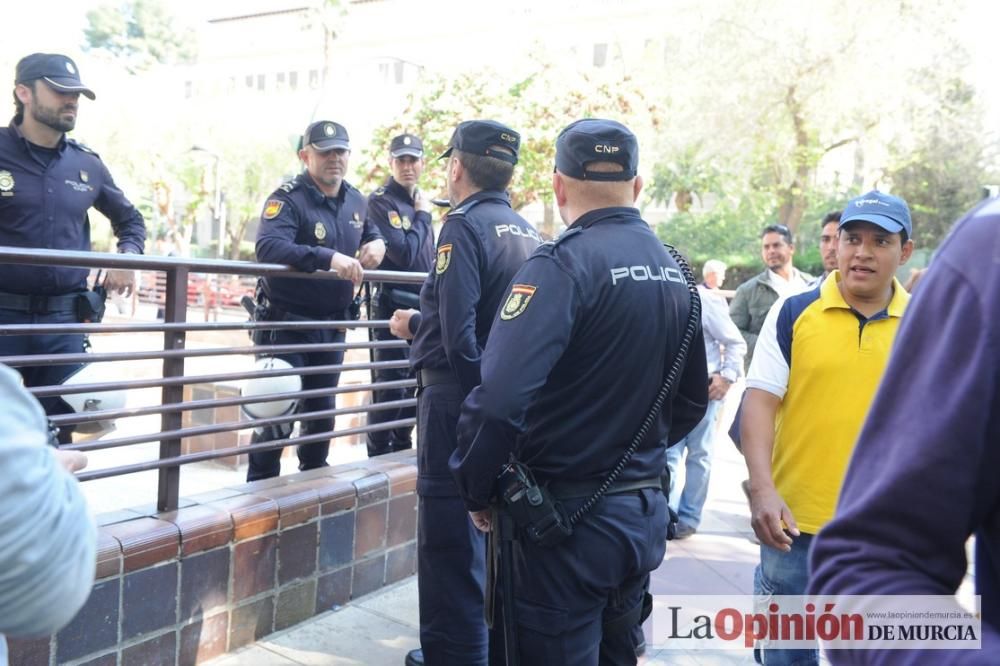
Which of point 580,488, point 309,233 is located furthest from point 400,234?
point 580,488

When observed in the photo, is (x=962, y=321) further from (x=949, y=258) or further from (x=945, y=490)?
(x=945, y=490)

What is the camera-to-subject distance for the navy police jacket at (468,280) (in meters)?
3.23

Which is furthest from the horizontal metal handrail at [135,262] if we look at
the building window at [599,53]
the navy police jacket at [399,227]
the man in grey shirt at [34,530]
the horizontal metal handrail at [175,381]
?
the building window at [599,53]

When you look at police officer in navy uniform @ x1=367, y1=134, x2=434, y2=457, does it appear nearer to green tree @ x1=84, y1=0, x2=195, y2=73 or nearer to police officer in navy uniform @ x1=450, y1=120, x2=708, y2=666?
police officer in navy uniform @ x1=450, y1=120, x2=708, y2=666

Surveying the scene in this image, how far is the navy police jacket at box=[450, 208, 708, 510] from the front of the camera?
2.38 metres

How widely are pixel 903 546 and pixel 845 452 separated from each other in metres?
2.02

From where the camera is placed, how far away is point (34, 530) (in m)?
1.08

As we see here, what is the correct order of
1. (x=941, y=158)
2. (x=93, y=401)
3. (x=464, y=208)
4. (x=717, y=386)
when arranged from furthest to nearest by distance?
(x=941, y=158)
(x=717, y=386)
(x=93, y=401)
(x=464, y=208)

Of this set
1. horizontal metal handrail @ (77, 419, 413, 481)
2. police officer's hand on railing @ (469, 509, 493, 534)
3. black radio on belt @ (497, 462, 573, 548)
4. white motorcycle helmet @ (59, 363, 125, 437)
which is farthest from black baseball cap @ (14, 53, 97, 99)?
black radio on belt @ (497, 462, 573, 548)

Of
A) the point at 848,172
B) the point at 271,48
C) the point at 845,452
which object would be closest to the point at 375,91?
the point at 271,48

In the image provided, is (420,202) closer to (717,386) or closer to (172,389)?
(717,386)

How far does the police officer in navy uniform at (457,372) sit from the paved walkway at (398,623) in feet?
2.10

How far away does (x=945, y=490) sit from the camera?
964mm

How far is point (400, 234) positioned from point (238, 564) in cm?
290
